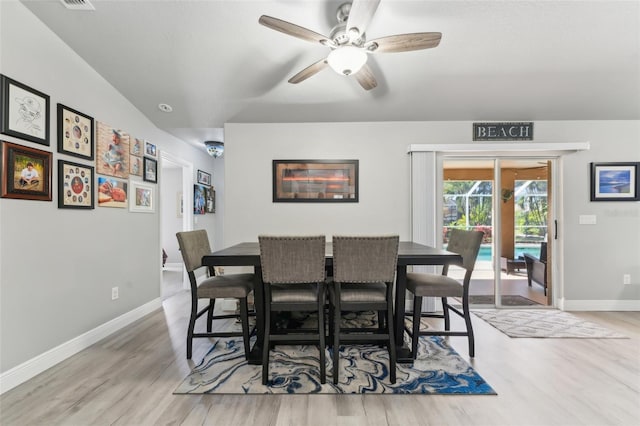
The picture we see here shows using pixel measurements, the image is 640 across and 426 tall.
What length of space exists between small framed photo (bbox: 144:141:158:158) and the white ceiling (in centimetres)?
28

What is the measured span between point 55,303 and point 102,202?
97cm

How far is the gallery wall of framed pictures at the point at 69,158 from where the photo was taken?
6.42ft

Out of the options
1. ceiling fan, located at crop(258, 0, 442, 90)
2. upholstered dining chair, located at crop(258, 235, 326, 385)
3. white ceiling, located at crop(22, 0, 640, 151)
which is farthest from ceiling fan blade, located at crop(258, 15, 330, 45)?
upholstered dining chair, located at crop(258, 235, 326, 385)

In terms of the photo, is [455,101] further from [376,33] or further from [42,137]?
[42,137]

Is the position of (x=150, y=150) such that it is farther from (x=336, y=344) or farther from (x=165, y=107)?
(x=336, y=344)

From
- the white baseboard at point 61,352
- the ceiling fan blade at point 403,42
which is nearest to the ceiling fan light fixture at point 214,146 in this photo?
the white baseboard at point 61,352

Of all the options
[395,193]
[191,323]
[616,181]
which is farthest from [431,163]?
[191,323]

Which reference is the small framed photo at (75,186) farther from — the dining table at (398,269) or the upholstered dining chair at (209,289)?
the dining table at (398,269)

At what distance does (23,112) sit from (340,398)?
292cm

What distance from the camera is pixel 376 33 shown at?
2266 millimetres

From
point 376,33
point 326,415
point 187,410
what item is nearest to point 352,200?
point 376,33

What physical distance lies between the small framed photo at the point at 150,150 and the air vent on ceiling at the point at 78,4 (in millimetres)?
1541

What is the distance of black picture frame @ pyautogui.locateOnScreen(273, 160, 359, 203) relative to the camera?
3.47 metres

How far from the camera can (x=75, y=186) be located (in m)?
2.47
